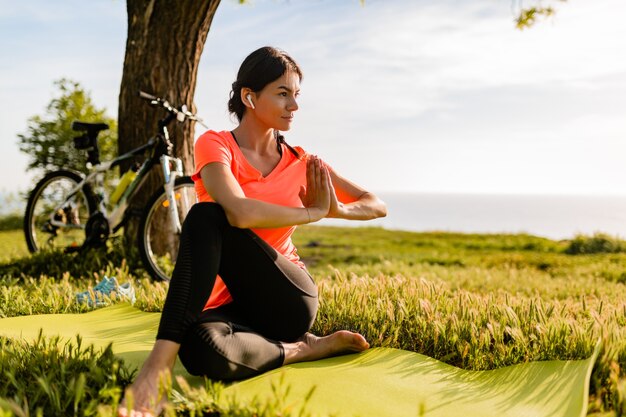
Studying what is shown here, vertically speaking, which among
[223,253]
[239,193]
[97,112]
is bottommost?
[223,253]

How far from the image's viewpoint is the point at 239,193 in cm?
338

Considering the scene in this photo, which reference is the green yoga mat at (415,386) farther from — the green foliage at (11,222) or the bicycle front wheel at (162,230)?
the green foliage at (11,222)

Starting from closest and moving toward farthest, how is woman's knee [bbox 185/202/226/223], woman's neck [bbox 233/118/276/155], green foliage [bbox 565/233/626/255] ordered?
woman's knee [bbox 185/202/226/223], woman's neck [bbox 233/118/276/155], green foliage [bbox 565/233/626/255]

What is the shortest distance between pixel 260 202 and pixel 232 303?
69 cm

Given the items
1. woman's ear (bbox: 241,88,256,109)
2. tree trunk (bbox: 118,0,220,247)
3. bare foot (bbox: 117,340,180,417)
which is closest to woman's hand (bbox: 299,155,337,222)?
woman's ear (bbox: 241,88,256,109)

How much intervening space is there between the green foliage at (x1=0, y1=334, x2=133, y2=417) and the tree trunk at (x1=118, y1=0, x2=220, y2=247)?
4.27 meters

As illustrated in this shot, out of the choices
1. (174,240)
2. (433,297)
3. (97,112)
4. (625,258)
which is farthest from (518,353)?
(97,112)

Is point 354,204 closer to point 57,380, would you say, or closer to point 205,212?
point 205,212

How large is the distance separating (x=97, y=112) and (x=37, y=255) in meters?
13.8

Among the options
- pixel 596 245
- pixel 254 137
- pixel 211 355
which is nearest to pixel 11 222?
pixel 596 245

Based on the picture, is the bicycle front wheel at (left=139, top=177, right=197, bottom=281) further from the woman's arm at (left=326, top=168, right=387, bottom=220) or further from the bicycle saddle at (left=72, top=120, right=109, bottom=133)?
the woman's arm at (left=326, top=168, right=387, bottom=220)

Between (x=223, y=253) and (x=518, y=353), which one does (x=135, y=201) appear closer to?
(x=223, y=253)

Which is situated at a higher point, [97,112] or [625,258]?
[97,112]

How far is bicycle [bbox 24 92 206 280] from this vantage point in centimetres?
659
